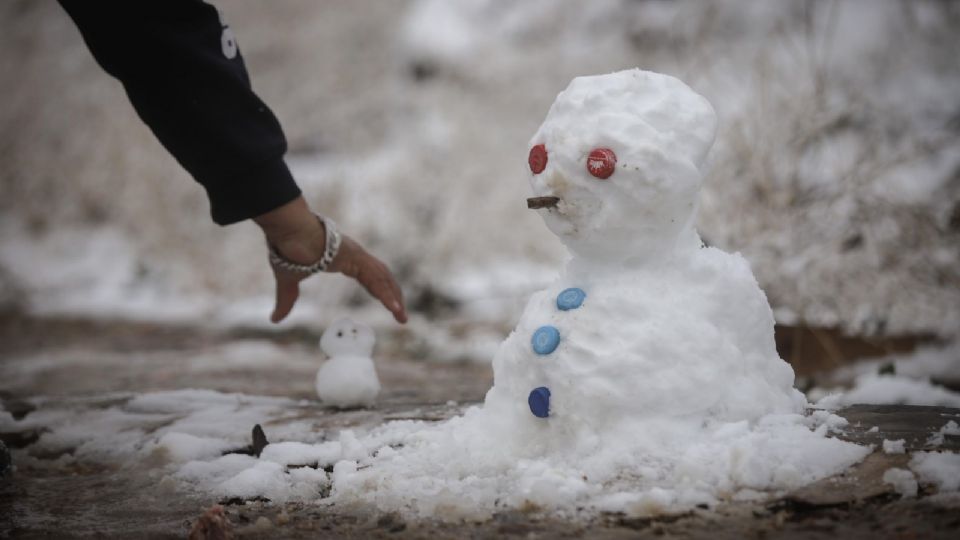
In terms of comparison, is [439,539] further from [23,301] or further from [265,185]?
[23,301]

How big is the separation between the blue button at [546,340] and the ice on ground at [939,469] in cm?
70

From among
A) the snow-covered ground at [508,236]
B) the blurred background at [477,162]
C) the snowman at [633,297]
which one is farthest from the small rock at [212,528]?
the blurred background at [477,162]

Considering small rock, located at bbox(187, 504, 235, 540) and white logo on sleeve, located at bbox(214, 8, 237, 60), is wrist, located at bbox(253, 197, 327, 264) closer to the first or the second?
white logo on sleeve, located at bbox(214, 8, 237, 60)

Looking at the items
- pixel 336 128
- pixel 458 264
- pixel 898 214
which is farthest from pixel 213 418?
pixel 336 128

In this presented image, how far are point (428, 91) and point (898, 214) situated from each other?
480cm

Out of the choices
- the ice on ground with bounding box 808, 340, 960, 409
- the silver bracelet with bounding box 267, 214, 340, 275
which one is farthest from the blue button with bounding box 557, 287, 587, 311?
the silver bracelet with bounding box 267, 214, 340, 275

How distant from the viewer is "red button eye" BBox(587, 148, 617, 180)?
165 centimetres

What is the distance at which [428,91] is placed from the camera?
25.2 feet

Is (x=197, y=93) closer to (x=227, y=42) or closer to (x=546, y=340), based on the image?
(x=227, y=42)

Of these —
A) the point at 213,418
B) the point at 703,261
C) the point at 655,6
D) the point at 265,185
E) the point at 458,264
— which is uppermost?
the point at 655,6

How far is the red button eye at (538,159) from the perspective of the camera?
1753mm

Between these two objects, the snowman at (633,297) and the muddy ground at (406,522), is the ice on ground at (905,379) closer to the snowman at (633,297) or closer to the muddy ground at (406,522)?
the snowman at (633,297)

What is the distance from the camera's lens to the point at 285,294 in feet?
8.48

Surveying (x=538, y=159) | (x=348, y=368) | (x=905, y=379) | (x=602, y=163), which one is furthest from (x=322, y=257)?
(x=905, y=379)
